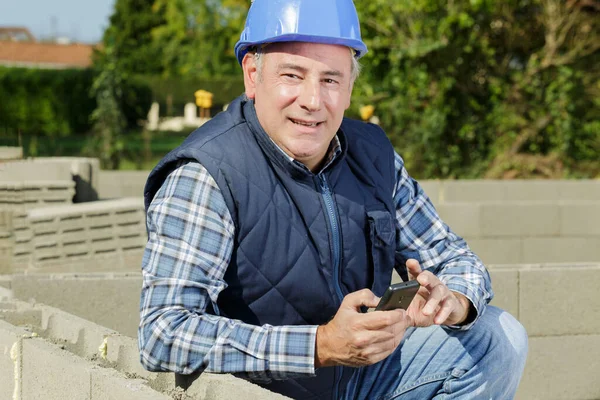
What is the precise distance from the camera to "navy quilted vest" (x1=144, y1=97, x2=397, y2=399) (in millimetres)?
2621

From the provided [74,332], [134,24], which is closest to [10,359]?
[74,332]

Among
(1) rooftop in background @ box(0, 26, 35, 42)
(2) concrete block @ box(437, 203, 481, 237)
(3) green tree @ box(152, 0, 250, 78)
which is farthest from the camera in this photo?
(1) rooftop in background @ box(0, 26, 35, 42)

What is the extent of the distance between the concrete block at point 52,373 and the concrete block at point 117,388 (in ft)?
0.12

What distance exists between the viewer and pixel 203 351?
2.47m

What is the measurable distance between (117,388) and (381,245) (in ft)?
2.78

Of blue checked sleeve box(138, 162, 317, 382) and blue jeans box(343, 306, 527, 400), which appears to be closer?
blue checked sleeve box(138, 162, 317, 382)

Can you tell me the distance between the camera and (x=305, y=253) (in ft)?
8.77

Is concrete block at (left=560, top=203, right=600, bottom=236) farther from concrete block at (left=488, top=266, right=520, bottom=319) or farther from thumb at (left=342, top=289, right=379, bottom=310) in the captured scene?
thumb at (left=342, top=289, right=379, bottom=310)

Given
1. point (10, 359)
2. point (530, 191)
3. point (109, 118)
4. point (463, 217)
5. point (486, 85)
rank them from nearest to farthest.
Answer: point (10, 359)
point (463, 217)
point (530, 191)
point (486, 85)
point (109, 118)

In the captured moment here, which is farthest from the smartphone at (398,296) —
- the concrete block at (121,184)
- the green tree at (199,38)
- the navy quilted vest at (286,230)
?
the green tree at (199,38)

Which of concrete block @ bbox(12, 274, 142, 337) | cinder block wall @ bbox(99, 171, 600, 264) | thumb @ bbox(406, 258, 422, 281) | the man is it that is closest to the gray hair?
the man

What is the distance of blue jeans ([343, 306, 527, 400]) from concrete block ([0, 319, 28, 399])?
0.97 metres

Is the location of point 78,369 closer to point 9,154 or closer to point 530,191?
point 9,154

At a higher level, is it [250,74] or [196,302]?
[250,74]
